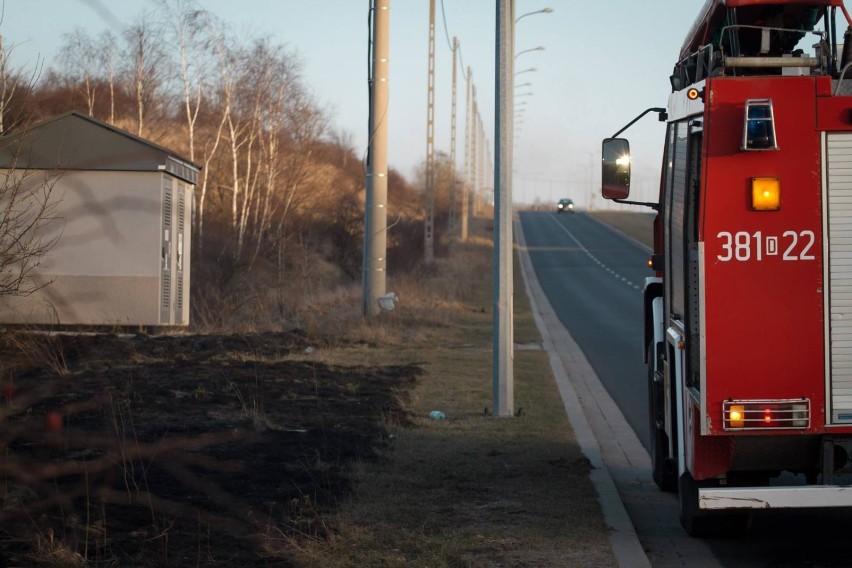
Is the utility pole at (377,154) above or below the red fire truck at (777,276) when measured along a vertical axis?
above

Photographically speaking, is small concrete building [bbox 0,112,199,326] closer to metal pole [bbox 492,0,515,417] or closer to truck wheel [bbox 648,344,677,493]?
metal pole [bbox 492,0,515,417]

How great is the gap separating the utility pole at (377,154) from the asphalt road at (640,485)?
15.2 ft

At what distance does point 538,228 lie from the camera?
8881 centimetres

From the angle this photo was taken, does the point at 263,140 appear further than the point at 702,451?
Yes

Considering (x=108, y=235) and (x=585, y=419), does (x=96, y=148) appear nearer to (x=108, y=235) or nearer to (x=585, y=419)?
(x=108, y=235)

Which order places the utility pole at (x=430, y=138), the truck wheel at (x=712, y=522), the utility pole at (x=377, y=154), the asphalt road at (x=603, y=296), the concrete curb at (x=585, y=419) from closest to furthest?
the concrete curb at (x=585, y=419)
the truck wheel at (x=712, y=522)
the asphalt road at (x=603, y=296)
the utility pole at (x=377, y=154)
the utility pole at (x=430, y=138)

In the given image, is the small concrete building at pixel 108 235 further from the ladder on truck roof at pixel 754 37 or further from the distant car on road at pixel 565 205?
the distant car on road at pixel 565 205

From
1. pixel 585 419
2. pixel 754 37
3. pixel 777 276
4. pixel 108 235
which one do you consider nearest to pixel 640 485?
pixel 585 419

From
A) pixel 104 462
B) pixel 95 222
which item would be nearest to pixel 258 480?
pixel 104 462

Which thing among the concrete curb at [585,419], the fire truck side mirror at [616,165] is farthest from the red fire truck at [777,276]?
the fire truck side mirror at [616,165]

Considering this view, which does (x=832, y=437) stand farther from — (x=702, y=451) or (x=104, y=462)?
(x=104, y=462)

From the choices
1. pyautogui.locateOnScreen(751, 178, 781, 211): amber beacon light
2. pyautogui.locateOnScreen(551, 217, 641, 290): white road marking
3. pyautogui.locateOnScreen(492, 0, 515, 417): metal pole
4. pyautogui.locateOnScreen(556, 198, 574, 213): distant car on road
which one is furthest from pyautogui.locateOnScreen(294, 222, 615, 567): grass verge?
pyautogui.locateOnScreen(556, 198, 574, 213): distant car on road

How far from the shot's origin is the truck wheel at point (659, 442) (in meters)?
8.39

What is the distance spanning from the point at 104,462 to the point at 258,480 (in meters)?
1.27
